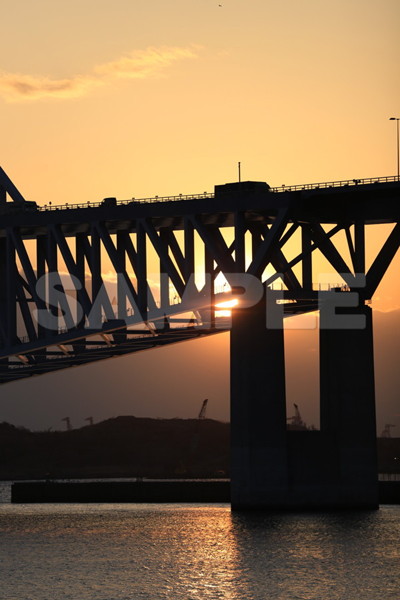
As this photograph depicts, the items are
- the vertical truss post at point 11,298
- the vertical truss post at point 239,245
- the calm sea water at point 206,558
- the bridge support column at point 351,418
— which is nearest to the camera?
the calm sea water at point 206,558

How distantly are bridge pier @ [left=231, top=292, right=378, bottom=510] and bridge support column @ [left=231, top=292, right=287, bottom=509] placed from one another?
0.25ft

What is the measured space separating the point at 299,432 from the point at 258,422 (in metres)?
5.56

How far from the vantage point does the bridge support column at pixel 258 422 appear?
11444 cm

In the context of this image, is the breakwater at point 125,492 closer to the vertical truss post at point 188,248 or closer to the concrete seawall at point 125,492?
the concrete seawall at point 125,492

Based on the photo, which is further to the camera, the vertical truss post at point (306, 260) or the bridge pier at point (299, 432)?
the vertical truss post at point (306, 260)

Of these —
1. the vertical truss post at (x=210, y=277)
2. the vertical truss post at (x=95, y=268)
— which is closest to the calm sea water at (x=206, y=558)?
the vertical truss post at (x=210, y=277)

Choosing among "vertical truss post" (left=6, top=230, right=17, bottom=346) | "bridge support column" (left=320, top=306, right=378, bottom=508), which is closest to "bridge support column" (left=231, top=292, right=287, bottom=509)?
"bridge support column" (left=320, top=306, right=378, bottom=508)

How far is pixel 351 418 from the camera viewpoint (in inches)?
4660

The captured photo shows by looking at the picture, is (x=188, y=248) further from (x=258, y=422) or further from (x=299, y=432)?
(x=299, y=432)

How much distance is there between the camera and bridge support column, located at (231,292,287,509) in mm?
114438

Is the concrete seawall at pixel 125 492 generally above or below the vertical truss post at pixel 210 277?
below

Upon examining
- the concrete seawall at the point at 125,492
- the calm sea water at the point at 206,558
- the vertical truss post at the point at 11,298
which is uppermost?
the vertical truss post at the point at 11,298

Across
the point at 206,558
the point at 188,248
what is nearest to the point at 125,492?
the point at 188,248

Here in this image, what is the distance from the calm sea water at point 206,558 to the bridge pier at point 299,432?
6.57 ft
